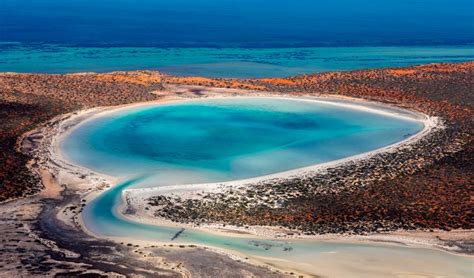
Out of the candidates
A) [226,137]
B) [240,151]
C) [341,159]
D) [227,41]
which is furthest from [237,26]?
[341,159]

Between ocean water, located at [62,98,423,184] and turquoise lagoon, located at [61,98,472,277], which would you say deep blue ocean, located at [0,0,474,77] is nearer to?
ocean water, located at [62,98,423,184]

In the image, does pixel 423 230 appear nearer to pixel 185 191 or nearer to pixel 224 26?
pixel 185 191

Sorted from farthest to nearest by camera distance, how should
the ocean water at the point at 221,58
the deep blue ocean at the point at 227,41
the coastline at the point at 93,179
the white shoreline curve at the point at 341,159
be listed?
the deep blue ocean at the point at 227,41 < the ocean water at the point at 221,58 < the white shoreline curve at the point at 341,159 < the coastline at the point at 93,179

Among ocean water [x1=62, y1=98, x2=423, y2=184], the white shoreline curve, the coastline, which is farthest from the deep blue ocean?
the coastline

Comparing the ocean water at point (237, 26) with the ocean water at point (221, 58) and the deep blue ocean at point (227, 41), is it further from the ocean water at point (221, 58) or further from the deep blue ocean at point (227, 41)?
the ocean water at point (221, 58)

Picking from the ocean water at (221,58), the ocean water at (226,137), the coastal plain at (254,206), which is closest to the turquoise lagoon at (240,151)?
the ocean water at (226,137)

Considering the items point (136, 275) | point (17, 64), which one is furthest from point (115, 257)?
point (17, 64)

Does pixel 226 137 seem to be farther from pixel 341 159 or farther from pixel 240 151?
pixel 341 159
